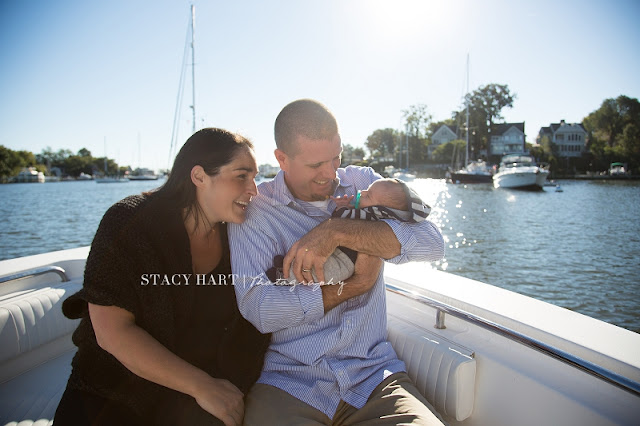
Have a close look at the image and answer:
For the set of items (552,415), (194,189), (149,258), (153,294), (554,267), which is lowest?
(554,267)

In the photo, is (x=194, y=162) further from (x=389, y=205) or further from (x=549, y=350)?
(x=549, y=350)

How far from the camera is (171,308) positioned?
5.16ft

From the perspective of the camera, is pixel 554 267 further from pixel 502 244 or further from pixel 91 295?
pixel 91 295

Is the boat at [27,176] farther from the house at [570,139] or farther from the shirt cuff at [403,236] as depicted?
the shirt cuff at [403,236]

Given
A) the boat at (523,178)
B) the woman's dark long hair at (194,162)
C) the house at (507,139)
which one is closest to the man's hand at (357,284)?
the woman's dark long hair at (194,162)

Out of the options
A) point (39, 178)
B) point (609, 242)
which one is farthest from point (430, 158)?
point (39, 178)

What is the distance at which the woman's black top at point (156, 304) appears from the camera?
1.43m

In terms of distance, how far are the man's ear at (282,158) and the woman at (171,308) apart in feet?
0.90

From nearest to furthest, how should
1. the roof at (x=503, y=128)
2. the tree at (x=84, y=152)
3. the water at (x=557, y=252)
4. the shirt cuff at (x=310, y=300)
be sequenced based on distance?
the shirt cuff at (x=310, y=300)
the water at (x=557, y=252)
the roof at (x=503, y=128)
the tree at (x=84, y=152)

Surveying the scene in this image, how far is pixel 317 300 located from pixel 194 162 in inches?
30.4

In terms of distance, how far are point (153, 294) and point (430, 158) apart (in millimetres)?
65608

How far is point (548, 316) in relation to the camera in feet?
6.32

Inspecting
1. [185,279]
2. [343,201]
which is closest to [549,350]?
[343,201]

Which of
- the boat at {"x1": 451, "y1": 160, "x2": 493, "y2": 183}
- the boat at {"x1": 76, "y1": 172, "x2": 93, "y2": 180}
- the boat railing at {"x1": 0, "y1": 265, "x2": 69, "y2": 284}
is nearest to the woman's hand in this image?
the boat railing at {"x1": 0, "y1": 265, "x2": 69, "y2": 284}
